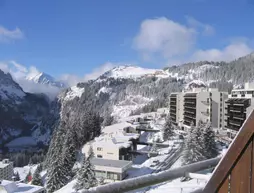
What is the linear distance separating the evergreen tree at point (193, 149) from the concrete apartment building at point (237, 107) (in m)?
11.0

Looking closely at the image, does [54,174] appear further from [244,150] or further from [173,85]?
[173,85]

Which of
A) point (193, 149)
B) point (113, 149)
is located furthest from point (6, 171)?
point (193, 149)

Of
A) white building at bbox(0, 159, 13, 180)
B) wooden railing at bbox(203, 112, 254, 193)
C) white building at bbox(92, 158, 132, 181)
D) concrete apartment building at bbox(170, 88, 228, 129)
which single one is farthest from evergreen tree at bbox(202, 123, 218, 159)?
white building at bbox(0, 159, 13, 180)

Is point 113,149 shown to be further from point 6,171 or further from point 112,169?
point 6,171

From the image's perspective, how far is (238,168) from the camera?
1.71 m

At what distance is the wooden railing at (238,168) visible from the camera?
1.68 m

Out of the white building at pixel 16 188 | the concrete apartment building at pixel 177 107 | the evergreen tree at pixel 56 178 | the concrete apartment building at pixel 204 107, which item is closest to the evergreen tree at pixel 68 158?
the evergreen tree at pixel 56 178

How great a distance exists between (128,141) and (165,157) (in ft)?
34.3

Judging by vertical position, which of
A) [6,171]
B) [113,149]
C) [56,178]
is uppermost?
[113,149]

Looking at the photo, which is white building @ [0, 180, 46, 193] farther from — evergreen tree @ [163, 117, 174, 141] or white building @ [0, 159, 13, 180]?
white building @ [0, 159, 13, 180]

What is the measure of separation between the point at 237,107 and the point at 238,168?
44.4 metres

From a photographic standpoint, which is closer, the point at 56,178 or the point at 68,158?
the point at 56,178

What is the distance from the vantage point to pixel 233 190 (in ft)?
5.65

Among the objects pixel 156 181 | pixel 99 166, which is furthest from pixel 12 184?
pixel 156 181
